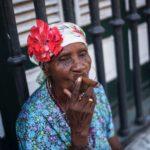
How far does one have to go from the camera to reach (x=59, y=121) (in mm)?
2510

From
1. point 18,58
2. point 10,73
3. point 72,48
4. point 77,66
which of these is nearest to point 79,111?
point 77,66

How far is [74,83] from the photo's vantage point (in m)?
2.36

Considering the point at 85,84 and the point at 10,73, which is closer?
the point at 85,84

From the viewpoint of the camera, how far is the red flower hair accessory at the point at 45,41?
7.60ft

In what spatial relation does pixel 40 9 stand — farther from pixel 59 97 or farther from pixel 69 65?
pixel 59 97

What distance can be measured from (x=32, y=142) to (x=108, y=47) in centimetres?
211

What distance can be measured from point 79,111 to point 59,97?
0.32 m

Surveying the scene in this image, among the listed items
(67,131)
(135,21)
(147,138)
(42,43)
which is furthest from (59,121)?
(147,138)

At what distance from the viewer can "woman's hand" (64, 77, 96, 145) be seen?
222 cm

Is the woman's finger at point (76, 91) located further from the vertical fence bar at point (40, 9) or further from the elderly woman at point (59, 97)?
the vertical fence bar at point (40, 9)

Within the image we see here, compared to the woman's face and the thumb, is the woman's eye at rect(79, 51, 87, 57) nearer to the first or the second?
the woman's face

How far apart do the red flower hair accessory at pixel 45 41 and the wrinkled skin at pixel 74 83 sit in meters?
0.05

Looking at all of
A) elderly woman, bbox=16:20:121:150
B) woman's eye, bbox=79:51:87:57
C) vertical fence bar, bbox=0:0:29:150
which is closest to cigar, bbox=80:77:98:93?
elderly woman, bbox=16:20:121:150

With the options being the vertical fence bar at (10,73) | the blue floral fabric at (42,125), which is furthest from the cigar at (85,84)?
the vertical fence bar at (10,73)
